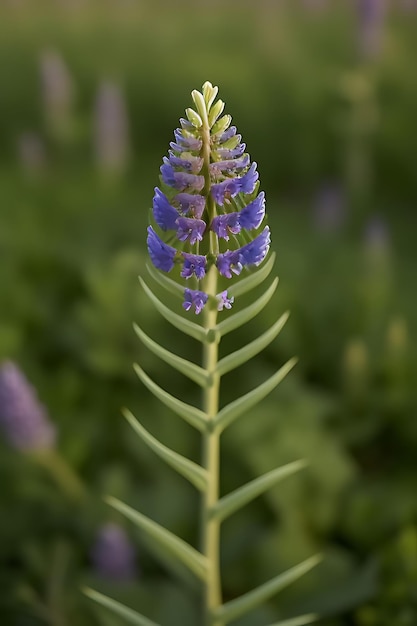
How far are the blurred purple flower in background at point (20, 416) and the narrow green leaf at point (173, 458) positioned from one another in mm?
381

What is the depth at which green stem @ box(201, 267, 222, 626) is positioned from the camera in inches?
34.1

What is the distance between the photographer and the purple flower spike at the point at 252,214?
77 centimetres

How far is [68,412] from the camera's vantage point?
1698 millimetres

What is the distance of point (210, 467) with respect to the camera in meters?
0.96

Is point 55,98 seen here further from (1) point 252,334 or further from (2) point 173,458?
(2) point 173,458

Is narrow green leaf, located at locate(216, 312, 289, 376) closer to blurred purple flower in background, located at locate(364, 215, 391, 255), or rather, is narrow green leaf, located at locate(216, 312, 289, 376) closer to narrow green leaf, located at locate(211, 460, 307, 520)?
narrow green leaf, located at locate(211, 460, 307, 520)

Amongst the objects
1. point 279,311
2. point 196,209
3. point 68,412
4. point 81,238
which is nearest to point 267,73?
point 81,238

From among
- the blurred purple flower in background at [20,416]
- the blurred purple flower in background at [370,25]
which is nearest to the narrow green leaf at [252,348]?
the blurred purple flower in background at [20,416]

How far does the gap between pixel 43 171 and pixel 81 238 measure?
677mm

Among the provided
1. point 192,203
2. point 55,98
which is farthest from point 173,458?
point 55,98

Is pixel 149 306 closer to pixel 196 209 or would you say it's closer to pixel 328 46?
pixel 196 209

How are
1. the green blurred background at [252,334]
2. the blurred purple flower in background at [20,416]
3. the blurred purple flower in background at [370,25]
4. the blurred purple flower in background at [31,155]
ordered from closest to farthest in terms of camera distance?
the blurred purple flower in background at [20,416]
the green blurred background at [252,334]
the blurred purple flower in background at [370,25]
the blurred purple flower in background at [31,155]

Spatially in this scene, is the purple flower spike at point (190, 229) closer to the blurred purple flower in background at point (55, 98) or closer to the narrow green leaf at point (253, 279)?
the narrow green leaf at point (253, 279)

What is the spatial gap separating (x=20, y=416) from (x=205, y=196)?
670 mm
